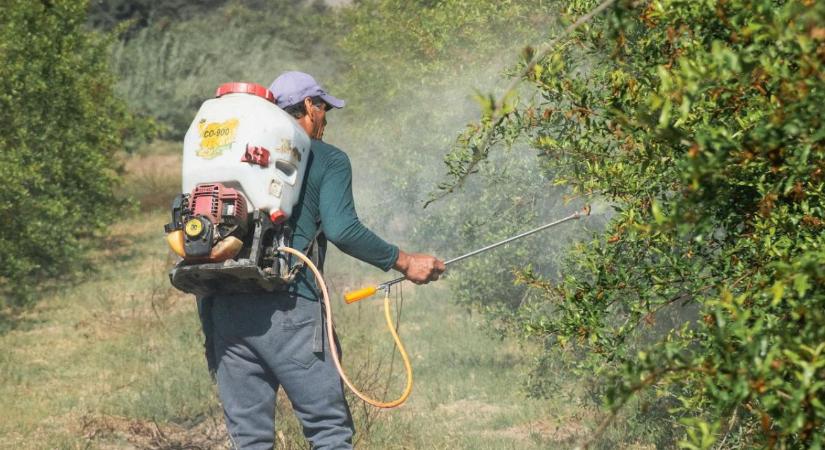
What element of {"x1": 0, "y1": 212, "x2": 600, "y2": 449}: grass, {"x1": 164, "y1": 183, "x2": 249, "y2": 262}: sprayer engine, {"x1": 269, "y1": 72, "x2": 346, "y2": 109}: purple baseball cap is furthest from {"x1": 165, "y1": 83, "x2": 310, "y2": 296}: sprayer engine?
{"x1": 0, "y1": 212, "x2": 600, "y2": 449}: grass

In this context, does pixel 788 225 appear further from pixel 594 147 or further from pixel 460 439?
pixel 460 439

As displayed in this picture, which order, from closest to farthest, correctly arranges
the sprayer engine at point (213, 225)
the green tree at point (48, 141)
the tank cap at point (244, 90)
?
the sprayer engine at point (213, 225) < the tank cap at point (244, 90) < the green tree at point (48, 141)

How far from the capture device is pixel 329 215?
14.8 ft

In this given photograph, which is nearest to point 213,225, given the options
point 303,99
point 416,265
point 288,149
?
point 288,149

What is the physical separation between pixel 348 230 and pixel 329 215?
0.32 ft

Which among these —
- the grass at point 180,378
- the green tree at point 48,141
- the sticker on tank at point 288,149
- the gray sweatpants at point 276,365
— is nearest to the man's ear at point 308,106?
the sticker on tank at point 288,149

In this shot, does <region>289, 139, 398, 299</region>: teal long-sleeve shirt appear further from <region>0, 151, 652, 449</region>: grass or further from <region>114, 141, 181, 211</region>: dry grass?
<region>114, 141, 181, 211</region>: dry grass

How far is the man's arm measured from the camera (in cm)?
450

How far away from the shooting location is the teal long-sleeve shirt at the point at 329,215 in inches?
177

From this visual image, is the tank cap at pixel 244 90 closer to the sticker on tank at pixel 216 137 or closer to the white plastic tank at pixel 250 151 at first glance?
the white plastic tank at pixel 250 151

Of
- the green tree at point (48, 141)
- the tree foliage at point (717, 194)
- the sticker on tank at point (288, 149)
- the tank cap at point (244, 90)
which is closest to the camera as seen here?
the tree foliage at point (717, 194)

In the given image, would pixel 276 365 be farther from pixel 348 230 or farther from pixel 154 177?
pixel 154 177

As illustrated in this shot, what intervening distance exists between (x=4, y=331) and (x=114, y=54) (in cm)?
2054

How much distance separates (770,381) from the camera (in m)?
2.17
